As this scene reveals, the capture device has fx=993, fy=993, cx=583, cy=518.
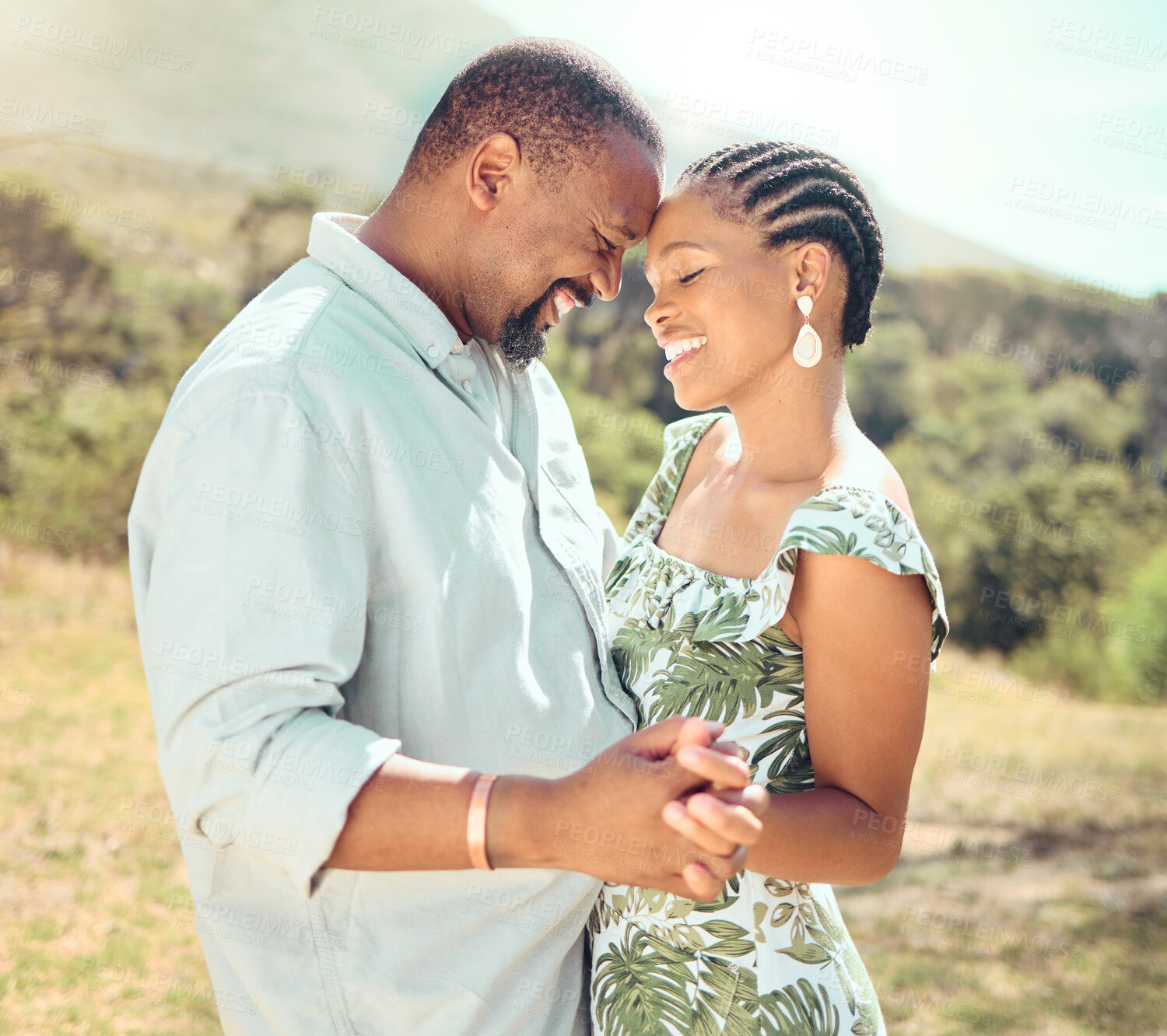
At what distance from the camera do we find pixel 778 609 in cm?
180

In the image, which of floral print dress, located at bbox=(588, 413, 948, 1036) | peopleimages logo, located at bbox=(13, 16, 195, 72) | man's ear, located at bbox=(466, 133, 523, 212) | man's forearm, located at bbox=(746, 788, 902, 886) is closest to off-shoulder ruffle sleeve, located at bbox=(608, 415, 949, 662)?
floral print dress, located at bbox=(588, 413, 948, 1036)

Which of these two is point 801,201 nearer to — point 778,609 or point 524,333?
point 524,333

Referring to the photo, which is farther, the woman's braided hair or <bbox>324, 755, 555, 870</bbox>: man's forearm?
the woman's braided hair

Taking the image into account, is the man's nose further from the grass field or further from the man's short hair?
the grass field

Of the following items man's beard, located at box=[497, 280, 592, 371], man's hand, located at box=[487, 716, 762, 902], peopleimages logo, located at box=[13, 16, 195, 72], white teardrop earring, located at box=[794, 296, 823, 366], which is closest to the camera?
man's hand, located at box=[487, 716, 762, 902]

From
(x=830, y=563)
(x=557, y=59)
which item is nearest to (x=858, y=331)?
(x=830, y=563)

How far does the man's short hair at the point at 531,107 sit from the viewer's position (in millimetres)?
2092

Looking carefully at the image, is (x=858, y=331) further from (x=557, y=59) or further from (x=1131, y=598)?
(x=1131, y=598)

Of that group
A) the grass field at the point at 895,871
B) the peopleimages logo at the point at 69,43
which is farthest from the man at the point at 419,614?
the peopleimages logo at the point at 69,43

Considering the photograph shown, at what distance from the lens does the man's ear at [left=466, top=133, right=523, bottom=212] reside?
6.83ft

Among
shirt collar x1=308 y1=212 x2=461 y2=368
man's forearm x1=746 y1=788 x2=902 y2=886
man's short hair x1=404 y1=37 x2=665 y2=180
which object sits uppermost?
man's short hair x1=404 y1=37 x2=665 y2=180

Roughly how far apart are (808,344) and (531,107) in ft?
2.50

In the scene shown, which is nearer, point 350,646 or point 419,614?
point 350,646

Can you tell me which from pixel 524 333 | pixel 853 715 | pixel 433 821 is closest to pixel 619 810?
pixel 433 821
